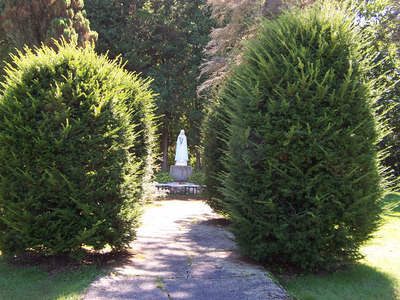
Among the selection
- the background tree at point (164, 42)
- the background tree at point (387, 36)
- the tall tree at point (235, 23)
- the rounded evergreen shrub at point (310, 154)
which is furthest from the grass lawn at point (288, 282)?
the background tree at point (164, 42)

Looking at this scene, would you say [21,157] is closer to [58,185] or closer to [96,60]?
[58,185]

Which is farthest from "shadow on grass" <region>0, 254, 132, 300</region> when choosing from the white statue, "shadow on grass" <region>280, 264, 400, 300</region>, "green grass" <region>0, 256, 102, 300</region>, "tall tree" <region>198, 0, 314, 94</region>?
the white statue

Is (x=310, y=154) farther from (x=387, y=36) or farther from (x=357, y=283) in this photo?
(x=387, y=36)

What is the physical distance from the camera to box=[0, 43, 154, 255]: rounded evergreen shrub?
4334 mm

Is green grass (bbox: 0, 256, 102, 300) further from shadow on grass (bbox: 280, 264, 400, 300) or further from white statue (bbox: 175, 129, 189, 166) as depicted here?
white statue (bbox: 175, 129, 189, 166)

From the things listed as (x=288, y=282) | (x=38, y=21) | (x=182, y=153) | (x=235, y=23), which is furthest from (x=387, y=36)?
(x=38, y=21)

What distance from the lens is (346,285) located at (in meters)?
4.19

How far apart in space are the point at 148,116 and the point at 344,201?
4558 millimetres

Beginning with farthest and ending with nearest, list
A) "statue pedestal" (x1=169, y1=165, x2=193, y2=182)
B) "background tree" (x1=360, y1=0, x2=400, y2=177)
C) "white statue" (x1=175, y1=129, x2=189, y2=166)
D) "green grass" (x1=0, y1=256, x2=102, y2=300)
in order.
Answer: "white statue" (x1=175, y1=129, x2=189, y2=166) < "statue pedestal" (x1=169, y1=165, x2=193, y2=182) < "background tree" (x1=360, y1=0, x2=400, y2=177) < "green grass" (x1=0, y1=256, x2=102, y2=300)

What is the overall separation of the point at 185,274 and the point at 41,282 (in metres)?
1.82

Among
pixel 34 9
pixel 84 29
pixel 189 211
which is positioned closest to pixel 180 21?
pixel 84 29

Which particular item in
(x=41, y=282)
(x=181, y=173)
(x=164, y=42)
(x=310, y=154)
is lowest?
(x=41, y=282)

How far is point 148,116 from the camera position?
7.37 metres

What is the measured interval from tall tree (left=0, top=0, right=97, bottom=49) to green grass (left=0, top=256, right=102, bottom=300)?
12.8 m
